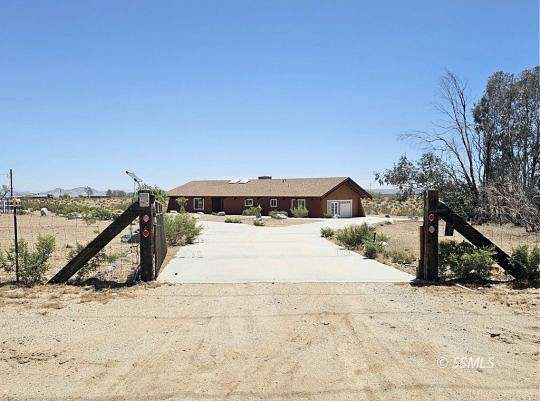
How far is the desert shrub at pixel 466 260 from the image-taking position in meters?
10.8

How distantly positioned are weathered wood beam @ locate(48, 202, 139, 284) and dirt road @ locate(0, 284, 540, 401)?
2.57 ft

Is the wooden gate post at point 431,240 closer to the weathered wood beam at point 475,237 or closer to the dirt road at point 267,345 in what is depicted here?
the weathered wood beam at point 475,237

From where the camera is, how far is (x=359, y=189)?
2009 inches

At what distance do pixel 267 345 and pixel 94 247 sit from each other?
5.86 metres

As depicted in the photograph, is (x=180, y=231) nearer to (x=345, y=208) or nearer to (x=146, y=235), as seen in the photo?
(x=146, y=235)

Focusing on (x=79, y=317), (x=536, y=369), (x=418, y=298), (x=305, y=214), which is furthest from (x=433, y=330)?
(x=305, y=214)

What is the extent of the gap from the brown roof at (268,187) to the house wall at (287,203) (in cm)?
50

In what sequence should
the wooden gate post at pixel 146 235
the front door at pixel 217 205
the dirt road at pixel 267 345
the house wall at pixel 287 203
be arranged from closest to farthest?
the dirt road at pixel 267 345 < the wooden gate post at pixel 146 235 < the house wall at pixel 287 203 < the front door at pixel 217 205

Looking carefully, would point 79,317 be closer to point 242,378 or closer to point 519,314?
point 242,378

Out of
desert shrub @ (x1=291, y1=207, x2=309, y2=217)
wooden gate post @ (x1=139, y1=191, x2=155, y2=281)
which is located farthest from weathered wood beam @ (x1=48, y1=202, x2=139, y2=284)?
desert shrub @ (x1=291, y1=207, x2=309, y2=217)

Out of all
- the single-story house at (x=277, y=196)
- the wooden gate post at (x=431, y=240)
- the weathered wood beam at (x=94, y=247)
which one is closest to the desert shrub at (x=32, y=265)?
the weathered wood beam at (x=94, y=247)

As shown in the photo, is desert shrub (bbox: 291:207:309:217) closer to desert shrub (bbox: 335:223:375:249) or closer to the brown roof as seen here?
the brown roof

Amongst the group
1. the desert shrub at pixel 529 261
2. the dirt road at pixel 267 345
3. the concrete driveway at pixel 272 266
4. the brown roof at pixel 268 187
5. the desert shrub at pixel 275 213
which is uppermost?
the brown roof at pixel 268 187

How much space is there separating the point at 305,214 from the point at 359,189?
753 cm
